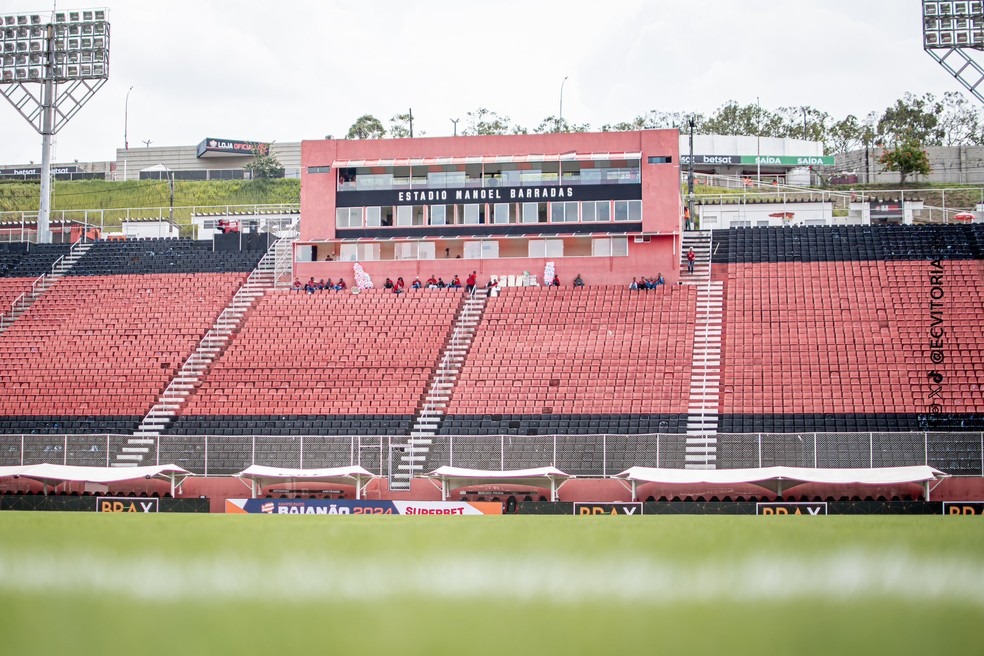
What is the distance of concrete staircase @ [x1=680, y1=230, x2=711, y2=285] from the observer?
4119 centimetres

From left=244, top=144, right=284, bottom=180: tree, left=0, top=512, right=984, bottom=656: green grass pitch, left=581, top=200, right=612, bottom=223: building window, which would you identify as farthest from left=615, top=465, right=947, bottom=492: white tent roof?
left=244, top=144, right=284, bottom=180: tree

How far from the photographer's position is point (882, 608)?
2275mm

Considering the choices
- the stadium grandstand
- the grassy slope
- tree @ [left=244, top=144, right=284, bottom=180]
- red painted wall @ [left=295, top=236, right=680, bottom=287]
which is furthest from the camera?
tree @ [left=244, top=144, right=284, bottom=180]

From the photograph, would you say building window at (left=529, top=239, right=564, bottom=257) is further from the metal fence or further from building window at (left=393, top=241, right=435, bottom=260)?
the metal fence

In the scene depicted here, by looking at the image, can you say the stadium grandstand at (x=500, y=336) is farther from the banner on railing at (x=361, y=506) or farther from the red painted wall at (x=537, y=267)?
the banner on railing at (x=361, y=506)

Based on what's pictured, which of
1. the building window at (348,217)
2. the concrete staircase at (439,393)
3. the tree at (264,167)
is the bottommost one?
the concrete staircase at (439,393)

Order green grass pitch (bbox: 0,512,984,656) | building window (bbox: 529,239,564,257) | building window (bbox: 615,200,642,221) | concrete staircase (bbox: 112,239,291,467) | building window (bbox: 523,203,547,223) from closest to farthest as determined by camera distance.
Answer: green grass pitch (bbox: 0,512,984,656) → concrete staircase (bbox: 112,239,291,467) → building window (bbox: 615,200,642,221) → building window (bbox: 529,239,564,257) → building window (bbox: 523,203,547,223)

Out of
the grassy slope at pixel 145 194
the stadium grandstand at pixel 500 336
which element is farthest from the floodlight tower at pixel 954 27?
the grassy slope at pixel 145 194

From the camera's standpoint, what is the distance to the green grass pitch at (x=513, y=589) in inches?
91.4

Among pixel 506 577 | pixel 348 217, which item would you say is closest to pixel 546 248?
pixel 348 217

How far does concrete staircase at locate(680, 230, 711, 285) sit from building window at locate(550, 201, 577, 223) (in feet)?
16.4

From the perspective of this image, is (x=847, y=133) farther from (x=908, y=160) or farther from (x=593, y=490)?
(x=593, y=490)

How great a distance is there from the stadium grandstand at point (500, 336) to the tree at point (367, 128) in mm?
41560

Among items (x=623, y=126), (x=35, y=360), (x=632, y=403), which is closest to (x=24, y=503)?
(x=35, y=360)
